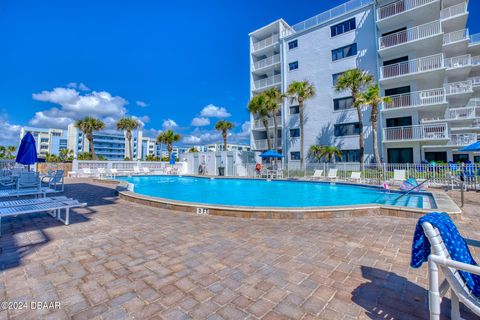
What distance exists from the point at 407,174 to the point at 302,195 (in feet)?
22.2

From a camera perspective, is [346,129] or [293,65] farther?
[293,65]

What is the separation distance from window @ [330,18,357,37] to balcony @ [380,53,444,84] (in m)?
5.40

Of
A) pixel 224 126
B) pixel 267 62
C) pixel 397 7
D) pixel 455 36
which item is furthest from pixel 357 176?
pixel 224 126

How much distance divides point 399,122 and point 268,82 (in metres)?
14.2

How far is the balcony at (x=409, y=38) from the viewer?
52.9 feet

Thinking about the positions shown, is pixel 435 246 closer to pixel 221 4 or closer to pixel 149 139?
pixel 221 4

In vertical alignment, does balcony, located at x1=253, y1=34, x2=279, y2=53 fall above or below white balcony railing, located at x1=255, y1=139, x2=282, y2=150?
above

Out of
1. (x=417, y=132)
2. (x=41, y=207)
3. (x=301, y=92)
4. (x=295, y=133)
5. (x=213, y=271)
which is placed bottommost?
(x=213, y=271)

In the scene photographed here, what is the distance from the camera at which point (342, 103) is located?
2038 cm

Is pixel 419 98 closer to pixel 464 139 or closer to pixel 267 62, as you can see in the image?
pixel 464 139

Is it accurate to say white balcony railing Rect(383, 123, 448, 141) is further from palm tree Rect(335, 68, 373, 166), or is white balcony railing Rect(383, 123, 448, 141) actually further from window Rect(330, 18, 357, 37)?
window Rect(330, 18, 357, 37)

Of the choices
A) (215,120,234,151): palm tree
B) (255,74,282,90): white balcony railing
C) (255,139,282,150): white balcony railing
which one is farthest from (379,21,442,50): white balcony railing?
(215,120,234,151): palm tree

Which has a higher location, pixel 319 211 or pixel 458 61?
pixel 458 61

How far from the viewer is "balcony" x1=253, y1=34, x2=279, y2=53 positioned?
25344 millimetres
